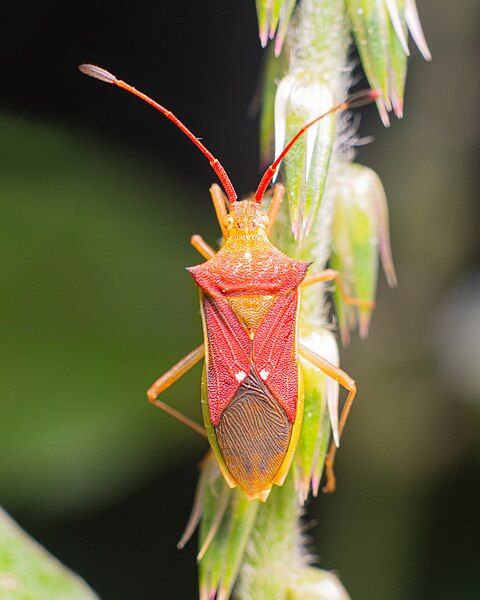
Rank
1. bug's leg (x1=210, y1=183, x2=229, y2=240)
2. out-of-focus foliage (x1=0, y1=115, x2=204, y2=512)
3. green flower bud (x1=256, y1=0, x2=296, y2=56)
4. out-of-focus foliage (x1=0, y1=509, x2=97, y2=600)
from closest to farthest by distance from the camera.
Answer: green flower bud (x1=256, y1=0, x2=296, y2=56) → out-of-focus foliage (x1=0, y1=509, x2=97, y2=600) → bug's leg (x1=210, y1=183, x2=229, y2=240) → out-of-focus foliage (x1=0, y1=115, x2=204, y2=512)

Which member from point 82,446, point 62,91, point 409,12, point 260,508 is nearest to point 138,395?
point 82,446

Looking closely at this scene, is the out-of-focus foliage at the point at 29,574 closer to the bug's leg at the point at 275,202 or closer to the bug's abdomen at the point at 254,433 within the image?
the bug's abdomen at the point at 254,433

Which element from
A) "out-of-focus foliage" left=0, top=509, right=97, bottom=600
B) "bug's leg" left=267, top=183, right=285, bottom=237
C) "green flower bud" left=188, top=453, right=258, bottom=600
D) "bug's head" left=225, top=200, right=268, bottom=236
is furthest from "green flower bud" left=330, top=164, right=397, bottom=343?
"out-of-focus foliage" left=0, top=509, right=97, bottom=600

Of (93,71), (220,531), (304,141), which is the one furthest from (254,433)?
(93,71)

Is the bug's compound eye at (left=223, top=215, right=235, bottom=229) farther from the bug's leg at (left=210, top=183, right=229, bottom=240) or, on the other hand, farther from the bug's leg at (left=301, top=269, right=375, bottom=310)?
the bug's leg at (left=301, top=269, right=375, bottom=310)

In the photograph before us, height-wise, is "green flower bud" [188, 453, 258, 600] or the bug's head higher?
the bug's head

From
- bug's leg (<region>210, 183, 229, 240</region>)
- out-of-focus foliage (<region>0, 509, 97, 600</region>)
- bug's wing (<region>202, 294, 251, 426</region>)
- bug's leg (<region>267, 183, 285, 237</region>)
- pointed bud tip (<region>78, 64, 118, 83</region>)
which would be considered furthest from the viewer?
bug's leg (<region>210, 183, 229, 240</region>)
